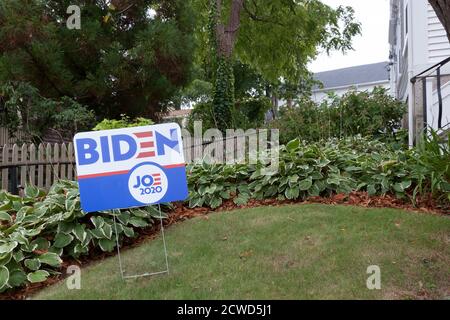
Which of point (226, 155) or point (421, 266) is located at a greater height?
point (226, 155)

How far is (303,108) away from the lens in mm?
11727

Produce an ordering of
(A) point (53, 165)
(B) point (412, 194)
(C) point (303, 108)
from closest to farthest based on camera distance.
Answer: (B) point (412, 194), (A) point (53, 165), (C) point (303, 108)

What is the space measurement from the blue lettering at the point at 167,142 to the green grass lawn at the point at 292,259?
0.98m

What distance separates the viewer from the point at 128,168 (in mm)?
4074

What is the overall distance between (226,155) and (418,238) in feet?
15.6

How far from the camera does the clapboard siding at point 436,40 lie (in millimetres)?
9461

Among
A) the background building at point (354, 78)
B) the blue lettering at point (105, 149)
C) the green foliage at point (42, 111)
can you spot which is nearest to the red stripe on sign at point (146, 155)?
the blue lettering at point (105, 149)

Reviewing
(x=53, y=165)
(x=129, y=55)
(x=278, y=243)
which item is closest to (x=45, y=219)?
(x=278, y=243)

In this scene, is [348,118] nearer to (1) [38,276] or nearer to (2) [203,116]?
(2) [203,116]

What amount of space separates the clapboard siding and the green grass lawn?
5.82 metres

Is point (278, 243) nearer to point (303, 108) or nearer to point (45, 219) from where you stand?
point (45, 219)

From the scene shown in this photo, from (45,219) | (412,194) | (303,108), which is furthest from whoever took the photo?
(303,108)
